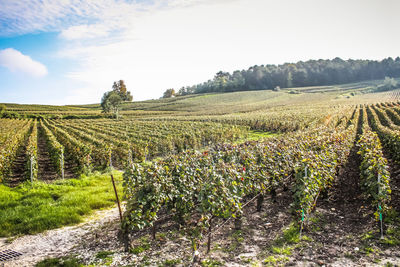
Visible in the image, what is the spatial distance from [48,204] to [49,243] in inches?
112

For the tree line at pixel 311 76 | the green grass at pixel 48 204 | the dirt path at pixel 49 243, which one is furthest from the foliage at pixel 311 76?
the dirt path at pixel 49 243

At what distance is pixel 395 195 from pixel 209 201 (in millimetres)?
7677

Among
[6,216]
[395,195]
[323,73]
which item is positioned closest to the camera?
[6,216]

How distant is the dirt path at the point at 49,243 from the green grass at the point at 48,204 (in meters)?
0.41

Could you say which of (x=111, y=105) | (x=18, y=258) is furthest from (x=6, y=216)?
(x=111, y=105)

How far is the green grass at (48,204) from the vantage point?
801 centimetres

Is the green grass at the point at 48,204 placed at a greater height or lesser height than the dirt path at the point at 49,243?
greater

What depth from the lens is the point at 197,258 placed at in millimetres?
5543

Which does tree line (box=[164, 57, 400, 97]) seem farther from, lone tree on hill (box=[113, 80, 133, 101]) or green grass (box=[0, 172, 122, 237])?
green grass (box=[0, 172, 122, 237])

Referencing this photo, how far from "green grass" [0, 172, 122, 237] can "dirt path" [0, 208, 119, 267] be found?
1.36 ft

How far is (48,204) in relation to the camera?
946 centimetres

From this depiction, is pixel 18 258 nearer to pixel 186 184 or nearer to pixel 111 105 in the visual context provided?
pixel 186 184

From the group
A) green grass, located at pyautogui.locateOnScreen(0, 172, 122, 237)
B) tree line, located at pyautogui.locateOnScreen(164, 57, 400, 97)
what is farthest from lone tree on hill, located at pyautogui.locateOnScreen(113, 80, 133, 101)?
green grass, located at pyautogui.locateOnScreen(0, 172, 122, 237)

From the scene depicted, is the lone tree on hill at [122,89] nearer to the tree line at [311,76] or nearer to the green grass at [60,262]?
the tree line at [311,76]
